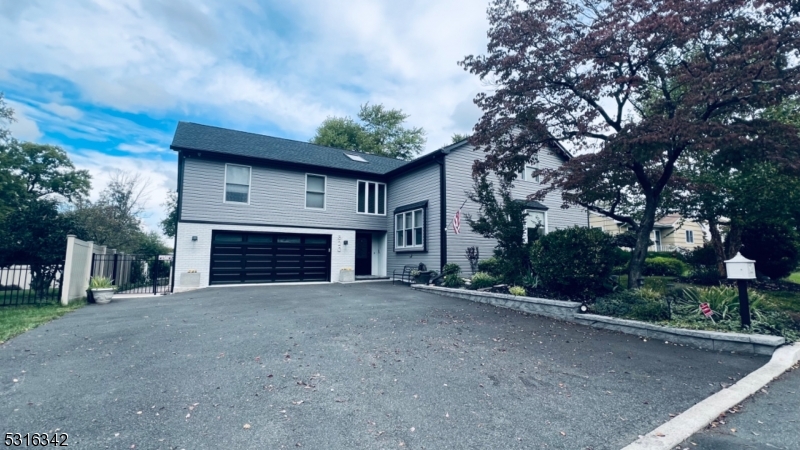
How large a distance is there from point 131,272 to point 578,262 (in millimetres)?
17146

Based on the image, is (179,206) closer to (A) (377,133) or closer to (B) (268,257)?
(B) (268,257)

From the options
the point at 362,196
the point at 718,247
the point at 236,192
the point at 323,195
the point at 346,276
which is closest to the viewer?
the point at 718,247

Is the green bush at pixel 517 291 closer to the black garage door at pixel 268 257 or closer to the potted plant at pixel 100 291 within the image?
the black garage door at pixel 268 257

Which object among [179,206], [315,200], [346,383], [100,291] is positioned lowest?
[346,383]

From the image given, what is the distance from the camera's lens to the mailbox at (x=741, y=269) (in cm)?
574

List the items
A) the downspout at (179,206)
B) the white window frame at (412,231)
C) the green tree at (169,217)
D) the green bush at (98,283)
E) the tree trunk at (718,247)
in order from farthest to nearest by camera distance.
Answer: the green tree at (169,217) → the white window frame at (412,231) → the downspout at (179,206) → the tree trunk at (718,247) → the green bush at (98,283)

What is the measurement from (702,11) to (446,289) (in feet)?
28.5

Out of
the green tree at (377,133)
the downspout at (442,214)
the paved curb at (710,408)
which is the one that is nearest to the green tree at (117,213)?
the green tree at (377,133)

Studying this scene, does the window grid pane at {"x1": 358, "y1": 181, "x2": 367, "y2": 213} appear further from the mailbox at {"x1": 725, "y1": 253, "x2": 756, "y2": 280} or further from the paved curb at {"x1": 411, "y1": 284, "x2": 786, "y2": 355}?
the mailbox at {"x1": 725, "y1": 253, "x2": 756, "y2": 280}

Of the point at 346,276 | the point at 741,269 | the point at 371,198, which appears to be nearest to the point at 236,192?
the point at 346,276

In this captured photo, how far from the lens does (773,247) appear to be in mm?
11461

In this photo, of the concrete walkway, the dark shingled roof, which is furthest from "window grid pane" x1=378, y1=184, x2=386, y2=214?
the concrete walkway

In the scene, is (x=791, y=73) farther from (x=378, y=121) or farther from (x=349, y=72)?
(x=378, y=121)

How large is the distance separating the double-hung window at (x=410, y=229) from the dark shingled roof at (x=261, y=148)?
2.70 m
